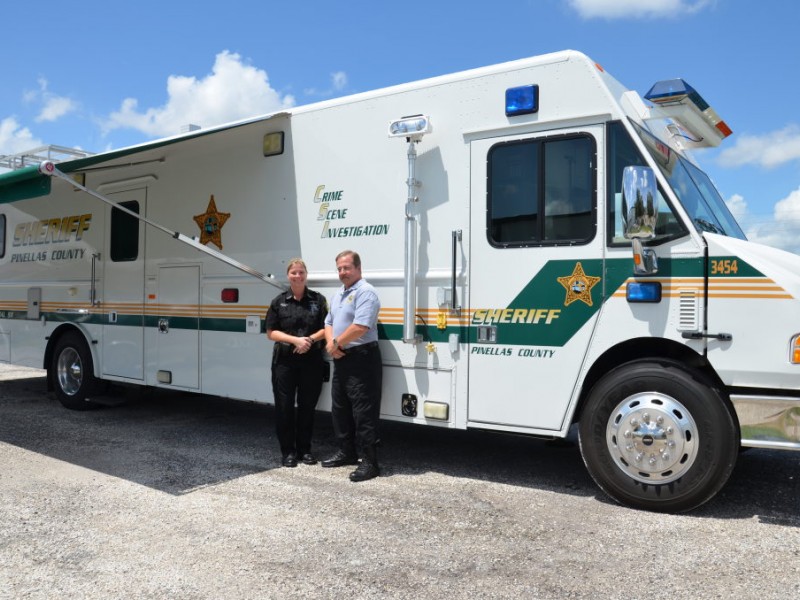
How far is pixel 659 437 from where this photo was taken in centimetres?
447

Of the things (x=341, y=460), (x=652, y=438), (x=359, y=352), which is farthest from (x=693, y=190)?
(x=341, y=460)

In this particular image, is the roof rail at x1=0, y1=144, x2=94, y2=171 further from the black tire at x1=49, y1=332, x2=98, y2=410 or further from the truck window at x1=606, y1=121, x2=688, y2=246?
the truck window at x1=606, y1=121, x2=688, y2=246

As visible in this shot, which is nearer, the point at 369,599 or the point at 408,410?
the point at 369,599

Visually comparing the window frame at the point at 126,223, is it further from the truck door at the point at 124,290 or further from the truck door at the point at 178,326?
the truck door at the point at 178,326

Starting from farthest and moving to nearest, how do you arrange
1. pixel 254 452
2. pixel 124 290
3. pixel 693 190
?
1. pixel 124 290
2. pixel 254 452
3. pixel 693 190

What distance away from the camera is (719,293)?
436cm

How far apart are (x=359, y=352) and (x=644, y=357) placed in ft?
6.67

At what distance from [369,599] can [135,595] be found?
3.67 feet

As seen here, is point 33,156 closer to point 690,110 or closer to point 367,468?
point 367,468

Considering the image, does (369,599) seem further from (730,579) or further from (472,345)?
(472,345)

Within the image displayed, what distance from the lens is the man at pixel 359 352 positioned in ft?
17.6

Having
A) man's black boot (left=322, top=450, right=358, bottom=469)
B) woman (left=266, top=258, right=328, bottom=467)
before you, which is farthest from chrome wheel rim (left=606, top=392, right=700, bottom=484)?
woman (left=266, top=258, right=328, bottom=467)

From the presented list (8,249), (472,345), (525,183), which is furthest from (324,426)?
(8,249)

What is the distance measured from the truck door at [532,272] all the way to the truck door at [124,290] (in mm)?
3955
